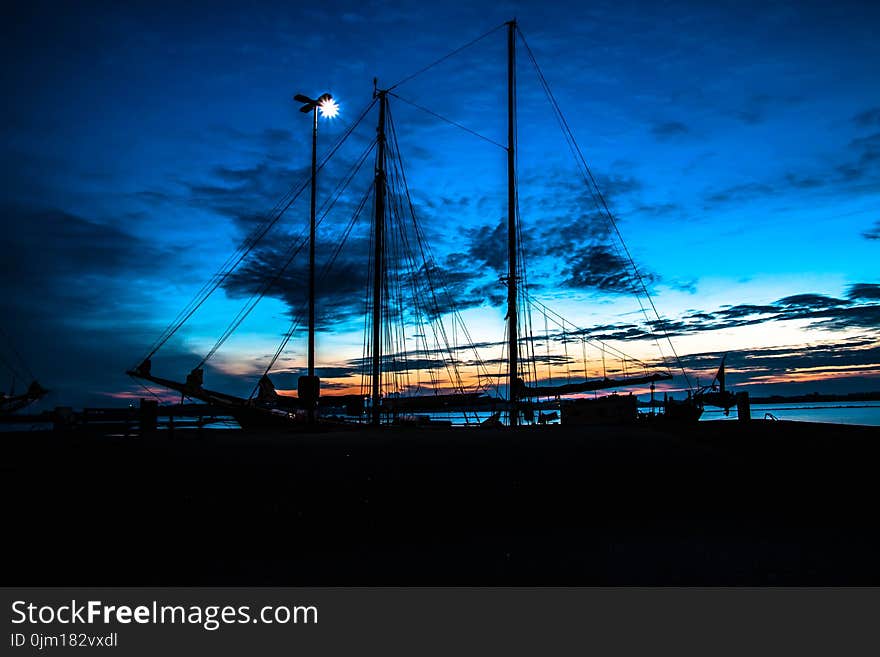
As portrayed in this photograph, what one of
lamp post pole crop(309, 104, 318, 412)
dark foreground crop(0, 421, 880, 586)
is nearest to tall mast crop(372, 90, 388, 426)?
lamp post pole crop(309, 104, 318, 412)

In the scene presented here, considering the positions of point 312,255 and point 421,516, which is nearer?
point 421,516

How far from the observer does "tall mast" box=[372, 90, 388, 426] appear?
29016mm

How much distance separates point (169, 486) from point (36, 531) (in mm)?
2008

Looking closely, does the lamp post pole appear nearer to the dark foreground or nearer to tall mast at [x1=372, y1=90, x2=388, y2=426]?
tall mast at [x1=372, y1=90, x2=388, y2=426]

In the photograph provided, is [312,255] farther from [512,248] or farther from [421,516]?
[421,516]

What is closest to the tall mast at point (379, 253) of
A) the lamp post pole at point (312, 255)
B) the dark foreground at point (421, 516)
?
the lamp post pole at point (312, 255)

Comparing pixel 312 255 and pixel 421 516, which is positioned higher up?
pixel 312 255

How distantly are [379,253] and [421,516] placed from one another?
22780mm

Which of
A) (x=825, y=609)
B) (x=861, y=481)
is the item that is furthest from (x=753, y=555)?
(x=861, y=481)

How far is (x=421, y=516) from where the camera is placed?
9.91 metres

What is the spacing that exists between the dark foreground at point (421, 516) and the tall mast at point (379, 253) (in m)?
14.7

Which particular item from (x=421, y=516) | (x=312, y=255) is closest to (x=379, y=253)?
(x=312, y=255)

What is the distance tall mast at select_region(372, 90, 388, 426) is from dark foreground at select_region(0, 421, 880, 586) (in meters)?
14.7

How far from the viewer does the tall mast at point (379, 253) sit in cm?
2902
